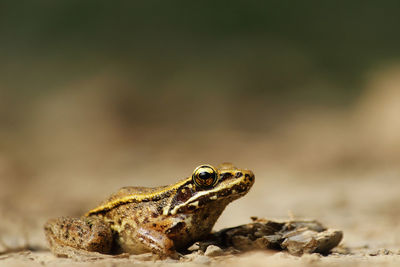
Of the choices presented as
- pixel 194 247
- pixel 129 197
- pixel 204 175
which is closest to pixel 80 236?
pixel 129 197

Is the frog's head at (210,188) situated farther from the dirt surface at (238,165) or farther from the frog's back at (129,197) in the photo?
the dirt surface at (238,165)

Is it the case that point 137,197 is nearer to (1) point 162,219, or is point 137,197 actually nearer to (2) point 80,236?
(1) point 162,219

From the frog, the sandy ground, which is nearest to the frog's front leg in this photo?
the frog

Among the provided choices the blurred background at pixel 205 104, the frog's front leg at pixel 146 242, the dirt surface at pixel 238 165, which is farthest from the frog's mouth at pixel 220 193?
the blurred background at pixel 205 104

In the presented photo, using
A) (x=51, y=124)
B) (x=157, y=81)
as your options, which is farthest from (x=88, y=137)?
(x=157, y=81)

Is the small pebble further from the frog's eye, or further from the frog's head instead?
the frog's eye

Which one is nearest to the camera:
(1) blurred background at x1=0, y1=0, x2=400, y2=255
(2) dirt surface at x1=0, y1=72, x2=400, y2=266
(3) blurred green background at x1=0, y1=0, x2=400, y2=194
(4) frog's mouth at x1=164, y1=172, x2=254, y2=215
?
(4) frog's mouth at x1=164, y1=172, x2=254, y2=215

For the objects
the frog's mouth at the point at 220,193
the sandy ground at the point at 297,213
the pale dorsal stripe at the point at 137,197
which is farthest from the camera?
the pale dorsal stripe at the point at 137,197
